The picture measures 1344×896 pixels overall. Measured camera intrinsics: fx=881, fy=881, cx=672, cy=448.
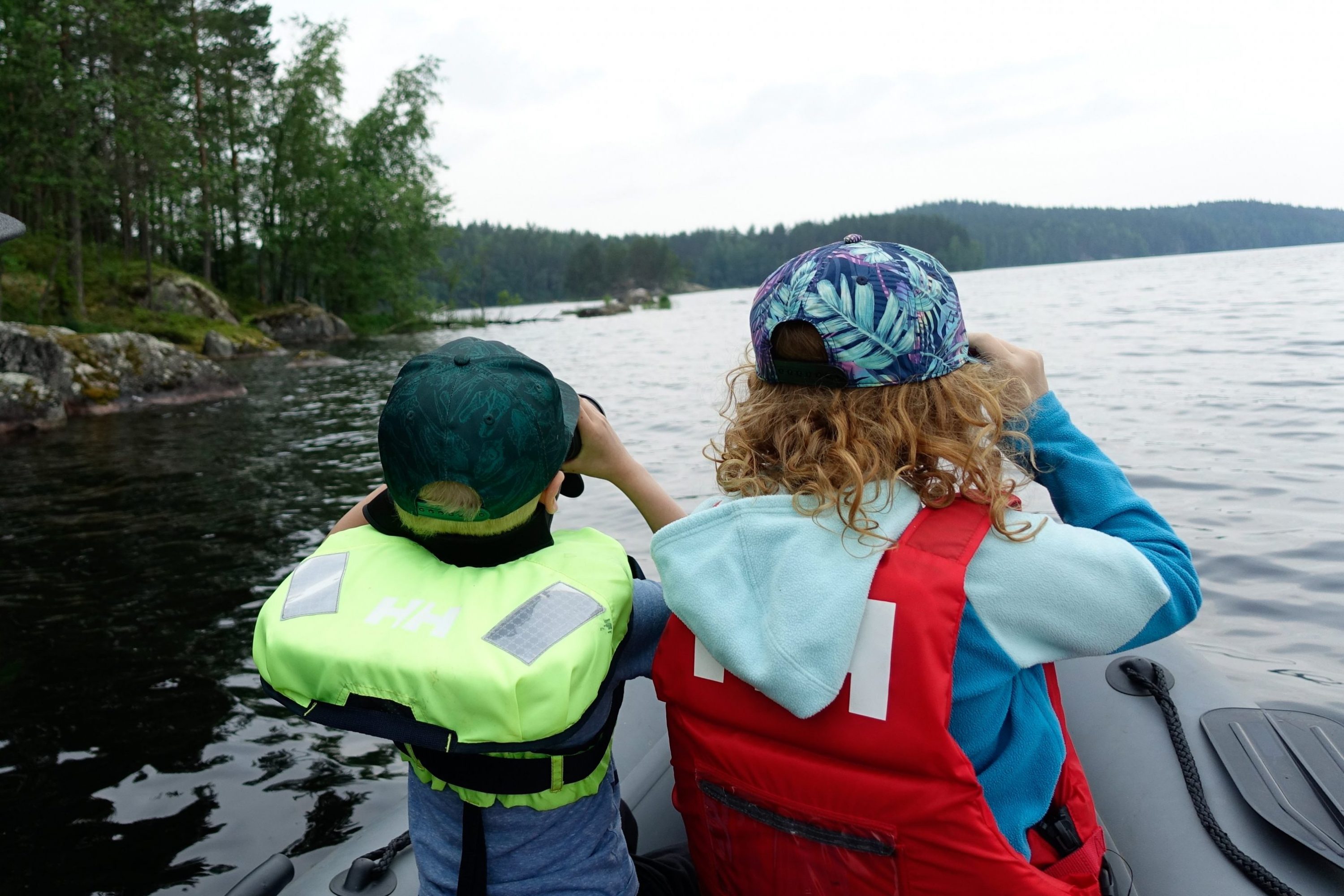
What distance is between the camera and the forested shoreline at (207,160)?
2097cm

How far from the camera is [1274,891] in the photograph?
1.72 m

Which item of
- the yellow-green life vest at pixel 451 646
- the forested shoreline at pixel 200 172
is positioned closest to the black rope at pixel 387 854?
the yellow-green life vest at pixel 451 646

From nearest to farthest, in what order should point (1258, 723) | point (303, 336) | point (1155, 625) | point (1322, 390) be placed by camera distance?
point (1155, 625)
point (1258, 723)
point (1322, 390)
point (303, 336)

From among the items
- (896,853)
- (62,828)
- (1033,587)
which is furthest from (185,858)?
(1033,587)

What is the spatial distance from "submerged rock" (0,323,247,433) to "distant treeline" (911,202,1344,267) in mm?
93481

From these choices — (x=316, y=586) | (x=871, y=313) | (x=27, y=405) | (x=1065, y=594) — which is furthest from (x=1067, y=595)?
(x=27, y=405)

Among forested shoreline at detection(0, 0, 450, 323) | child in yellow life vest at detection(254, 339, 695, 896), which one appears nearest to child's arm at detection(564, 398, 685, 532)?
child in yellow life vest at detection(254, 339, 695, 896)

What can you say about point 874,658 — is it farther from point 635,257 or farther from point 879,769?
point 635,257

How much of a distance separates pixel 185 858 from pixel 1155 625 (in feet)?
10.3

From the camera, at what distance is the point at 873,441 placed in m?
1.35

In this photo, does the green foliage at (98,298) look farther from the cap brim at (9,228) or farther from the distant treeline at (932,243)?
the distant treeline at (932,243)

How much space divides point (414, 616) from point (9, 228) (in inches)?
68.8

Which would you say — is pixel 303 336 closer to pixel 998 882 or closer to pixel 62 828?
pixel 62 828

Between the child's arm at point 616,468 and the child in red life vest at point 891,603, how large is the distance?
0.25 m
